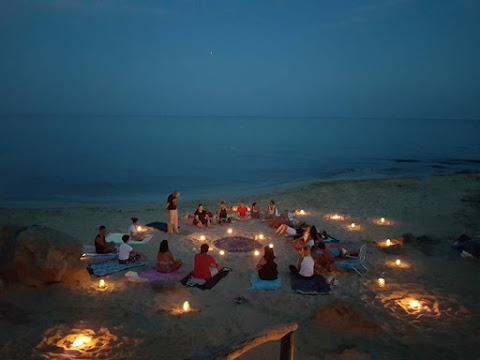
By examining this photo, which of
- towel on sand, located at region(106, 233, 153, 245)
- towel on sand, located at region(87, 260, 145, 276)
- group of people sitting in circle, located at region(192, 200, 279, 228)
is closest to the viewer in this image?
towel on sand, located at region(87, 260, 145, 276)

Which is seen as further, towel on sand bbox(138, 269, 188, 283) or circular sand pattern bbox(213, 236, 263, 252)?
circular sand pattern bbox(213, 236, 263, 252)

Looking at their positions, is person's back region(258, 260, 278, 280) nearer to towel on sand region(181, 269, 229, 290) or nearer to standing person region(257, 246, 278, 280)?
standing person region(257, 246, 278, 280)

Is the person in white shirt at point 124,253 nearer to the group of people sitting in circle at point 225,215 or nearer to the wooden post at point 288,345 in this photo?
the group of people sitting in circle at point 225,215

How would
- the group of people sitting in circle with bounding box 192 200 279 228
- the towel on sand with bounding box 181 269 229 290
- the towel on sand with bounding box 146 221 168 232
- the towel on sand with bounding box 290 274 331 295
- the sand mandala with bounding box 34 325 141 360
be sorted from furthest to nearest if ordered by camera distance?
the group of people sitting in circle with bounding box 192 200 279 228
the towel on sand with bounding box 146 221 168 232
the towel on sand with bounding box 181 269 229 290
the towel on sand with bounding box 290 274 331 295
the sand mandala with bounding box 34 325 141 360

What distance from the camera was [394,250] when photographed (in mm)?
12070

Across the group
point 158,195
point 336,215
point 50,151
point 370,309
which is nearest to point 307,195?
point 336,215

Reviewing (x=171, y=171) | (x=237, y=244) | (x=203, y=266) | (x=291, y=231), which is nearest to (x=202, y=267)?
(x=203, y=266)

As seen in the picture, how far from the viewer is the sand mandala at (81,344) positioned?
242 inches

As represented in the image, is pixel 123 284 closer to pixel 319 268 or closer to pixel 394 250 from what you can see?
pixel 319 268

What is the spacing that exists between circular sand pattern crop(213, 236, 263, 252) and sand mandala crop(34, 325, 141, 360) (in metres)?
5.79

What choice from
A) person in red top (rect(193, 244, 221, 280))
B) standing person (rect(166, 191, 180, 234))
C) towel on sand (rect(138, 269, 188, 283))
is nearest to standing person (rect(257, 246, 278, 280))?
person in red top (rect(193, 244, 221, 280))

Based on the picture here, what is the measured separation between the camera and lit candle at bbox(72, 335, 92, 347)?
6367 mm

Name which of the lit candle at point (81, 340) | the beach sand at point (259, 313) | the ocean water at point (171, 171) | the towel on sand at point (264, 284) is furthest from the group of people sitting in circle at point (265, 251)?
the ocean water at point (171, 171)

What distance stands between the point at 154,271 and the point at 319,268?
457 centimetres
